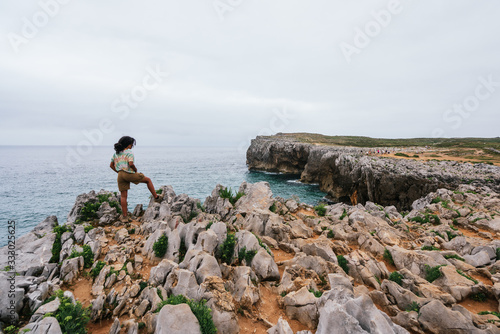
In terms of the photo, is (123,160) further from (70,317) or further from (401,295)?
(401,295)

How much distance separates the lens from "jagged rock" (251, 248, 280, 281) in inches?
339

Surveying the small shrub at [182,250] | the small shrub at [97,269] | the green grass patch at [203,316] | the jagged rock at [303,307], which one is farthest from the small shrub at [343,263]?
the small shrub at [97,269]

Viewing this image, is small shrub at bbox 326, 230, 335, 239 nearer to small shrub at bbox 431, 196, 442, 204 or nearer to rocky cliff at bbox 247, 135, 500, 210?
small shrub at bbox 431, 196, 442, 204

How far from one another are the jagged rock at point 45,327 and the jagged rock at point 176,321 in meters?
2.30

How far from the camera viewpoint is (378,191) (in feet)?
121

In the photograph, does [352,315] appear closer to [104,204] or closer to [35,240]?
[35,240]

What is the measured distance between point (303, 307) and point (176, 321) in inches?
155

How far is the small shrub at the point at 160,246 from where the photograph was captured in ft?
31.4

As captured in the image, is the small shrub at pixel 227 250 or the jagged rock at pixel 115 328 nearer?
the jagged rock at pixel 115 328

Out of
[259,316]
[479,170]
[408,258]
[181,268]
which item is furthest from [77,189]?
[479,170]

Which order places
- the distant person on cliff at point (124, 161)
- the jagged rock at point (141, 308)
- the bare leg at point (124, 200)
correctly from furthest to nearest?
the bare leg at point (124, 200), the distant person on cliff at point (124, 161), the jagged rock at point (141, 308)

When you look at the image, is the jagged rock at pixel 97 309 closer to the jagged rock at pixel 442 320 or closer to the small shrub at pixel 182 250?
the small shrub at pixel 182 250

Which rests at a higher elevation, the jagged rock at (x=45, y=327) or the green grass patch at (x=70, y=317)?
the jagged rock at (x=45, y=327)

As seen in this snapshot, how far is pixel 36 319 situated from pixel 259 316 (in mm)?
6069
